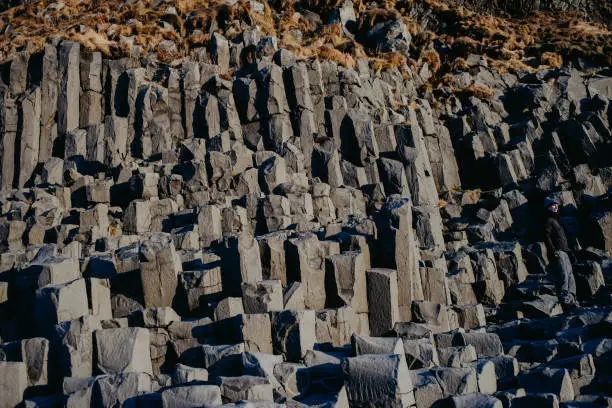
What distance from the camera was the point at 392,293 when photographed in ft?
35.3

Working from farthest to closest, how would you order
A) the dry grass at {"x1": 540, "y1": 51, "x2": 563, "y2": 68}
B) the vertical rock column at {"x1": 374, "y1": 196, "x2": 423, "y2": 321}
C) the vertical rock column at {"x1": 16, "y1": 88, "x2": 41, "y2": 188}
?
the dry grass at {"x1": 540, "y1": 51, "x2": 563, "y2": 68}, the vertical rock column at {"x1": 16, "y1": 88, "x2": 41, "y2": 188}, the vertical rock column at {"x1": 374, "y1": 196, "x2": 423, "y2": 321}

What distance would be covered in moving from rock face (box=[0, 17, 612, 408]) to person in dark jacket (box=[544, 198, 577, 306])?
26 centimetres

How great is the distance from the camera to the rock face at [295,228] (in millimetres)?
8203

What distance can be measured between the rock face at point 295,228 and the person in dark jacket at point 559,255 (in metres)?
0.26

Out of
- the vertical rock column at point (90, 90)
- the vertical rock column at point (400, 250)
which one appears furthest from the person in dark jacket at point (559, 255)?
the vertical rock column at point (90, 90)

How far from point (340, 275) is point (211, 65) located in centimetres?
1387

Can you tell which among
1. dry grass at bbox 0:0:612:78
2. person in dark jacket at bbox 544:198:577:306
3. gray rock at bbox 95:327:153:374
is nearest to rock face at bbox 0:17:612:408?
gray rock at bbox 95:327:153:374

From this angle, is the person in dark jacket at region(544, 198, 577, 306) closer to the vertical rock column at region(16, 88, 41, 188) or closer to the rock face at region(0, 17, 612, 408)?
the rock face at region(0, 17, 612, 408)

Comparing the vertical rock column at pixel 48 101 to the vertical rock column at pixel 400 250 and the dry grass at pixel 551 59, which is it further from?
the dry grass at pixel 551 59

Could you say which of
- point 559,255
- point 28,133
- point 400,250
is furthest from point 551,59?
point 28,133

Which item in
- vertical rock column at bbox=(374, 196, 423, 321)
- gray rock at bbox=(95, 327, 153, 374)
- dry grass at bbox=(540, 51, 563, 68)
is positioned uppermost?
dry grass at bbox=(540, 51, 563, 68)

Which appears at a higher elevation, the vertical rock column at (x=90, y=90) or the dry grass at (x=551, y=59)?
the dry grass at (x=551, y=59)

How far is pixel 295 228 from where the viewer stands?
14.5 meters

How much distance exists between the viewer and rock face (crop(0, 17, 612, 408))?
26.9 feet
